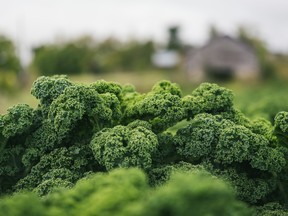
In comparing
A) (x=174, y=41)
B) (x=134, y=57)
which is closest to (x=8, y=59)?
(x=134, y=57)

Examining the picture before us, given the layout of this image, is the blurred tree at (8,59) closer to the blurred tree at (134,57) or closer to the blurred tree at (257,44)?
the blurred tree at (134,57)

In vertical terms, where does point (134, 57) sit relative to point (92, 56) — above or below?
below

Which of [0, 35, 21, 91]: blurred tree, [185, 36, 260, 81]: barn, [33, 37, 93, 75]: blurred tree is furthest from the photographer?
[185, 36, 260, 81]: barn

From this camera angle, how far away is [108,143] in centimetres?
683

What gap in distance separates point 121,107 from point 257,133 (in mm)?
2065

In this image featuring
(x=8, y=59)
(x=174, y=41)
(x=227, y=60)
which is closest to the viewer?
(x=8, y=59)

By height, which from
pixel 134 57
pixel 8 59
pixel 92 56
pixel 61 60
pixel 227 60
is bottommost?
pixel 8 59

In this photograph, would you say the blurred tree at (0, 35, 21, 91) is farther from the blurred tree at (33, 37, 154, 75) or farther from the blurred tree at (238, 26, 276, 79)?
the blurred tree at (238, 26, 276, 79)

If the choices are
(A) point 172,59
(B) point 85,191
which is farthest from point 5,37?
(B) point 85,191

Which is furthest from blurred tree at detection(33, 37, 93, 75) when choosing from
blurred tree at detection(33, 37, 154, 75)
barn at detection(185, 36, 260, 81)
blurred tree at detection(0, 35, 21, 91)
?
blurred tree at detection(0, 35, 21, 91)

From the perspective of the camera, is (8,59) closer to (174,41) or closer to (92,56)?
(92,56)

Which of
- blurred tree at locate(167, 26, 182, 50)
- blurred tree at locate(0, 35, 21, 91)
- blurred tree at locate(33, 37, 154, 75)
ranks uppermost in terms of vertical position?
blurred tree at locate(167, 26, 182, 50)

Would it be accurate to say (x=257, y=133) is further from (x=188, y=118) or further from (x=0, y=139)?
(x=0, y=139)

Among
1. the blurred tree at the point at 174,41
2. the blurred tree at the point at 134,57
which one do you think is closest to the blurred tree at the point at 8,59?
the blurred tree at the point at 134,57
